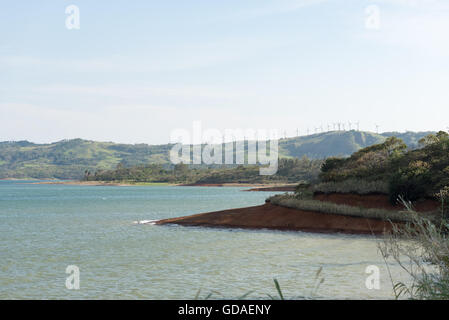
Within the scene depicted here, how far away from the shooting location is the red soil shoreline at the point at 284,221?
33.3m

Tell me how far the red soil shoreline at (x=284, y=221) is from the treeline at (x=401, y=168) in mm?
4073

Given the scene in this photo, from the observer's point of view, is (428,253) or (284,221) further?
(284,221)

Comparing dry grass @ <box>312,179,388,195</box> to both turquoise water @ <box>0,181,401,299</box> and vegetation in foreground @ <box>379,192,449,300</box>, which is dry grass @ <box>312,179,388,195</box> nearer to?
turquoise water @ <box>0,181,401,299</box>

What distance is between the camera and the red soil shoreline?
33344 mm

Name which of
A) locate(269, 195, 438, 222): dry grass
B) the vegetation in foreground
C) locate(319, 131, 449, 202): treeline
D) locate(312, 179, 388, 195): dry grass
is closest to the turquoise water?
locate(269, 195, 438, 222): dry grass

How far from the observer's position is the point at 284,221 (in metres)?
37.1

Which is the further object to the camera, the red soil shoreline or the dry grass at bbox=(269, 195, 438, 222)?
the red soil shoreline

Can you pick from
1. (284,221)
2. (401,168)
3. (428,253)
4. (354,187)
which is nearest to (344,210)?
(354,187)

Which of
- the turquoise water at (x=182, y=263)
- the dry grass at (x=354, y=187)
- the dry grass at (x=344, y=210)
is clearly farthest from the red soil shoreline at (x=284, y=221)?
the dry grass at (x=354, y=187)

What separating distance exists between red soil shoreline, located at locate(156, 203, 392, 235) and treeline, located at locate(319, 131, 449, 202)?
4073mm

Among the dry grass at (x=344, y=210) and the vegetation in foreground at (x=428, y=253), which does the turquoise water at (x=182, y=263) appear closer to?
the dry grass at (x=344, y=210)

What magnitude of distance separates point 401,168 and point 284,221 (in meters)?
10.5

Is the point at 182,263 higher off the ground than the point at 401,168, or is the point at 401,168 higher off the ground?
the point at 401,168

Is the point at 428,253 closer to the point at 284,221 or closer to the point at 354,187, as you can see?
the point at 284,221
